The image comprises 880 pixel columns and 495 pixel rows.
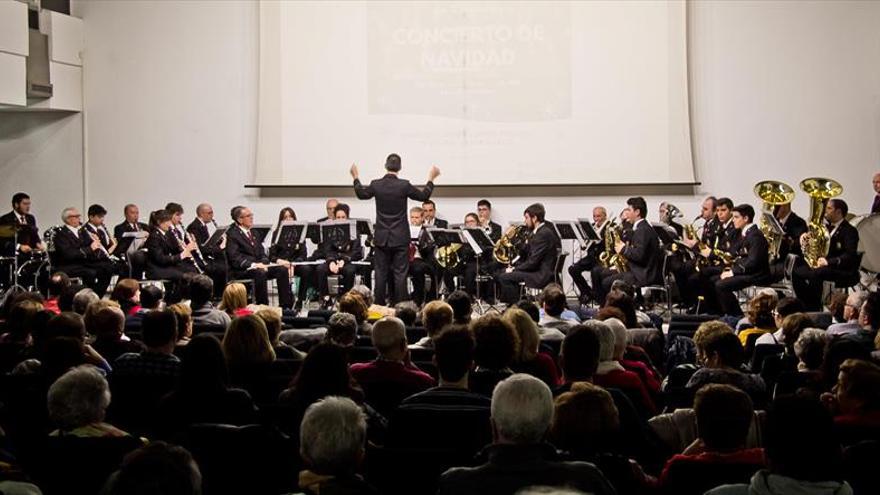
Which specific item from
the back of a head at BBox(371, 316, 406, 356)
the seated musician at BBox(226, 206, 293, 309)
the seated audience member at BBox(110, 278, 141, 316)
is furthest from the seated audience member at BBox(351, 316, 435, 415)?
the seated musician at BBox(226, 206, 293, 309)

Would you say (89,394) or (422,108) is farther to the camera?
(422,108)

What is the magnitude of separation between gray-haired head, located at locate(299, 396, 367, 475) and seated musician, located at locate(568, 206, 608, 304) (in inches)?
369

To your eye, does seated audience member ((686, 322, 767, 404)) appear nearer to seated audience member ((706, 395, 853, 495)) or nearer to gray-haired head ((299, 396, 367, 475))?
seated audience member ((706, 395, 853, 495))

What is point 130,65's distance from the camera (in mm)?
14641

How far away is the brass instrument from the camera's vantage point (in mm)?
11922

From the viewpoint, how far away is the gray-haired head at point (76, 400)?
3.53 m

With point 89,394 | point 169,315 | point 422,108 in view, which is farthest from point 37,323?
point 422,108

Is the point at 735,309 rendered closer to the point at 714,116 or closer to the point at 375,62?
the point at 714,116

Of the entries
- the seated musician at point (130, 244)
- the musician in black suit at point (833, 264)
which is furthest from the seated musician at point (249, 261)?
the musician in black suit at point (833, 264)

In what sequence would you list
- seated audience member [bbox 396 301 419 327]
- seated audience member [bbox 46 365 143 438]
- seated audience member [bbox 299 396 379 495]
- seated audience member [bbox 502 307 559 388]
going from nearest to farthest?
1. seated audience member [bbox 299 396 379 495]
2. seated audience member [bbox 46 365 143 438]
3. seated audience member [bbox 502 307 559 388]
4. seated audience member [bbox 396 301 419 327]

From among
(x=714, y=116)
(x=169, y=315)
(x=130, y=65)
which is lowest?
(x=169, y=315)

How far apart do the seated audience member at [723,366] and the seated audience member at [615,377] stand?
7.8 inches

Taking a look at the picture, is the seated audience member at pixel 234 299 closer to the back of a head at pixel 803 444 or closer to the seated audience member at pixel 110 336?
the seated audience member at pixel 110 336

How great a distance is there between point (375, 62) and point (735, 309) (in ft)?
18.3
